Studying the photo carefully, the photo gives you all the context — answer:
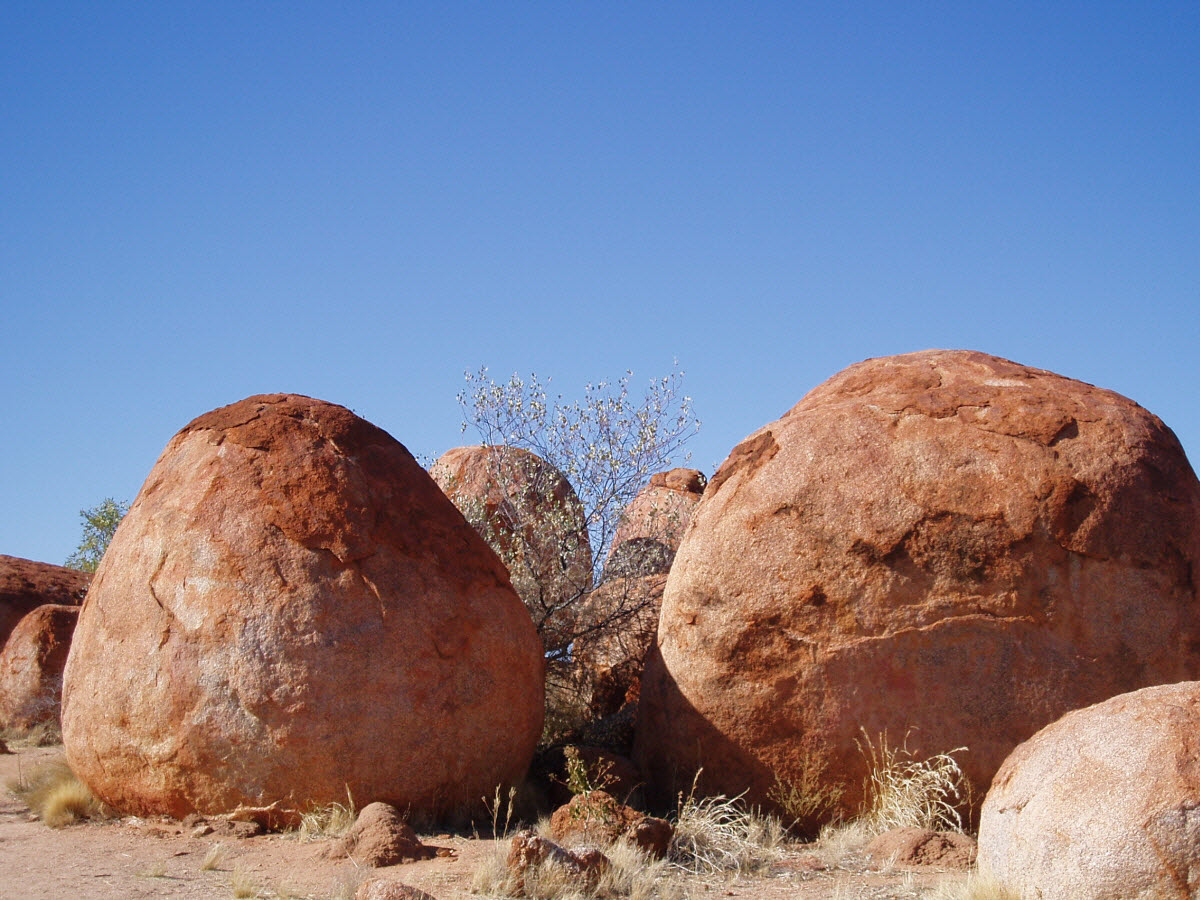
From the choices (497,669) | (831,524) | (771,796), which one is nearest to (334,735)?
(497,669)

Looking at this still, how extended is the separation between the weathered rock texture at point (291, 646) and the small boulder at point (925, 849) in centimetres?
201

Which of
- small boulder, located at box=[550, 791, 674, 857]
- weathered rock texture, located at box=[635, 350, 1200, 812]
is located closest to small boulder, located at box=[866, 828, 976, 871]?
weathered rock texture, located at box=[635, 350, 1200, 812]

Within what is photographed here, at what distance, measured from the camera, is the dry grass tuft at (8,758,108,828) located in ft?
20.0

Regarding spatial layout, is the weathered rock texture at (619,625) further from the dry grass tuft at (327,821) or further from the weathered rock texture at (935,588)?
the dry grass tuft at (327,821)

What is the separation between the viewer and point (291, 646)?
564 centimetres

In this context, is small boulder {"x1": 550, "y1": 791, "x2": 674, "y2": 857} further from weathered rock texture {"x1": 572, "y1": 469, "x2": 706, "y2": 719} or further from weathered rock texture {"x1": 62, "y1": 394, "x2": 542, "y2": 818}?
weathered rock texture {"x1": 572, "y1": 469, "x2": 706, "y2": 719}

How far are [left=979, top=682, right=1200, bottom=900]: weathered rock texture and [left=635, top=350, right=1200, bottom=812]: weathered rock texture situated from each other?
1288 mm

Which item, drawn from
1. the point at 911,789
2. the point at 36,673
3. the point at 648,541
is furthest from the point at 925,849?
the point at 36,673

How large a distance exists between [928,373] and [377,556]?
10.8 feet

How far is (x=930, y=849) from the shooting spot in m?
5.34

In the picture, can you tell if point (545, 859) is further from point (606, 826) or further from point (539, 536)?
point (539, 536)

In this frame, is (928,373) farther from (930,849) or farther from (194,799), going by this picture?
(194,799)

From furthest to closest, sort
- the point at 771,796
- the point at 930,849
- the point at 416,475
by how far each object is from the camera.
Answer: the point at 416,475 → the point at 771,796 → the point at 930,849

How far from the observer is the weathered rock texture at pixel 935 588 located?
19.1 ft
